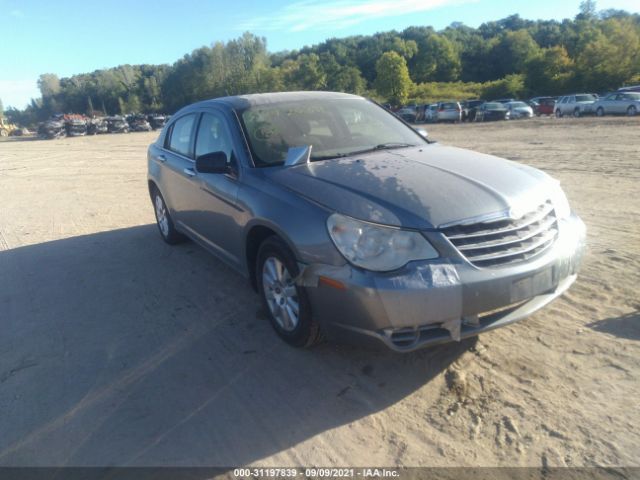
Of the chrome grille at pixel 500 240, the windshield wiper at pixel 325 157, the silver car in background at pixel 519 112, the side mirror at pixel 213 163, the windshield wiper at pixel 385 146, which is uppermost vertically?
the side mirror at pixel 213 163

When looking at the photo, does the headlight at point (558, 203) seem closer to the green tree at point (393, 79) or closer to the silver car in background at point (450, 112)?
the silver car in background at point (450, 112)

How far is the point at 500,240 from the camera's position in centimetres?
275

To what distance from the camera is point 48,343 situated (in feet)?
12.5

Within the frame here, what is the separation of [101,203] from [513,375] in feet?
28.2

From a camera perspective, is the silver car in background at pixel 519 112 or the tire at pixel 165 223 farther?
the silver car in background at pixel 519 112

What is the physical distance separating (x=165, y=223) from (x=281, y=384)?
3557mm

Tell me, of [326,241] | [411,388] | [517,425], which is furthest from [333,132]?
[517,425]

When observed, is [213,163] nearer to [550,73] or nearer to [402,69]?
[402,69]

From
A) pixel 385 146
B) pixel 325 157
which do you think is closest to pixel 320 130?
pixel 325 157

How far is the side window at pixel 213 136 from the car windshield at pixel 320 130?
22 centimetres

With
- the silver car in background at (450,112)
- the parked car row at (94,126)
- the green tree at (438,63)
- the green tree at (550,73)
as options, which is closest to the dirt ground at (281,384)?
the silver car in background at (450,112)

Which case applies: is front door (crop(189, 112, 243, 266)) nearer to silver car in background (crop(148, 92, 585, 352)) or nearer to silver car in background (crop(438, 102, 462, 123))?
silver car in background (crop(148, 92, 585, 352))

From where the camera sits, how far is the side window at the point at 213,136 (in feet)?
13.4

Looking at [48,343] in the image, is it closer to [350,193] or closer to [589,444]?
[350,193]
